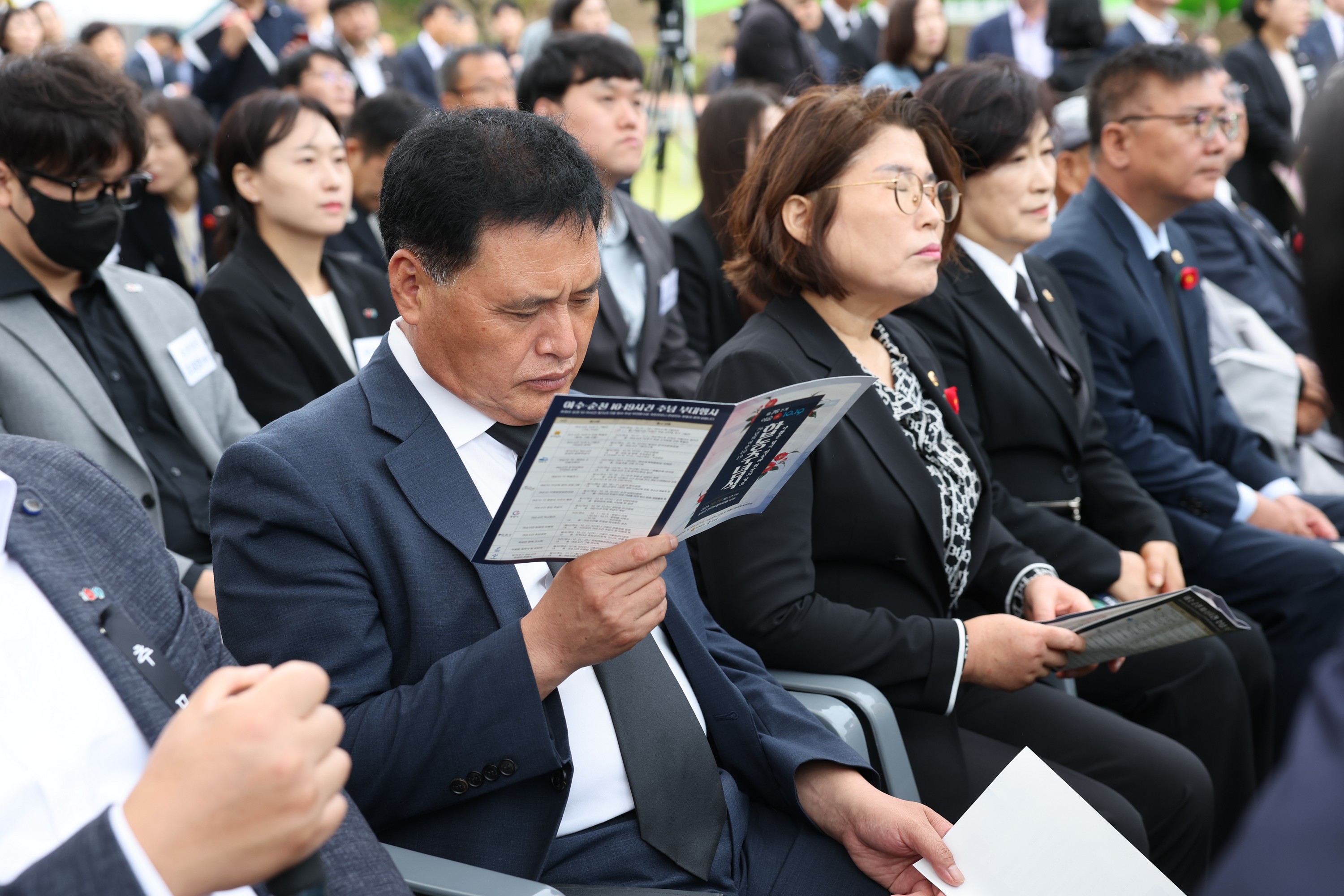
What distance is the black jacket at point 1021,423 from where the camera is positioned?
286 centimetres

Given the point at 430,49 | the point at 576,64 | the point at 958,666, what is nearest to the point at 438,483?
the point at 958,666

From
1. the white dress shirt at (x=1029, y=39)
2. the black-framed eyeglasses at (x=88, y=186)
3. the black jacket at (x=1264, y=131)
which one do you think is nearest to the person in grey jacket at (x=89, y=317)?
the black-framed eyeglasses at (x=88, y=186)

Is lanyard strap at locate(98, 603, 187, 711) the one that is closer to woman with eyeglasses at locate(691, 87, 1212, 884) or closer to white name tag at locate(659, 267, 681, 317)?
woman with eyeglasses at locate(691, 87, 1212, 884)

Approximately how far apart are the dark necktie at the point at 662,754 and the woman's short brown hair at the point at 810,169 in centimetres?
88

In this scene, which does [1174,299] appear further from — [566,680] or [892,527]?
[566,680]

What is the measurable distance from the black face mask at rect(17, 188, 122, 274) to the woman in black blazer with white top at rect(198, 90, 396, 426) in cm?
64

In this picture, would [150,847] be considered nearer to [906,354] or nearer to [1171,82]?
[906,354]

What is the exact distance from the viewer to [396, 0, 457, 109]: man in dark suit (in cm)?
925

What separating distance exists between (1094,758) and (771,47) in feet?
17.8

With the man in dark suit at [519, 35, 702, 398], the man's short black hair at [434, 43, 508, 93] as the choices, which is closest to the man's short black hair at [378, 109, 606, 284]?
the man in dark suit at [519, 35, 702, 398]

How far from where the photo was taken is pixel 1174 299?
142 inches

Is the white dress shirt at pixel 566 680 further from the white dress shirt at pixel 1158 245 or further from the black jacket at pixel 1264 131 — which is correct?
the black jacket at pixel 1264 131

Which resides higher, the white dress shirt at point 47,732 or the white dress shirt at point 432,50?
the white dress shirt at point 47,732

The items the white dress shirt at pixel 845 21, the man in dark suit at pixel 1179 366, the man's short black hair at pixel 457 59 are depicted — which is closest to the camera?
the man in dark suit at pixel 1179 366
